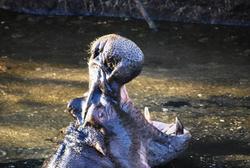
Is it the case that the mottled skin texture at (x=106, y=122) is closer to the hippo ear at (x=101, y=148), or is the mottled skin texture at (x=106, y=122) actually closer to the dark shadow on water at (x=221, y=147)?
the hippo ear at (x=101, y=148)

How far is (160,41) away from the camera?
30.3 feet

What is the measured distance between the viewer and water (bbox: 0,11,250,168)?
555cm

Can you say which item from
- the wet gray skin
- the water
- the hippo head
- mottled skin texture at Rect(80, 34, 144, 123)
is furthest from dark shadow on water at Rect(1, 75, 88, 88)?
mottled skin texture at Rect(80, 34, 144, 123)

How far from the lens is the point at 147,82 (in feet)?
23.9

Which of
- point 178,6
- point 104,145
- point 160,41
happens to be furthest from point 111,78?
point 178,6

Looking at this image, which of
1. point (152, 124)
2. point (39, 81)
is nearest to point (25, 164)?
point (152, 124)

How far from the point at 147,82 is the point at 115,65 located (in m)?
3.75

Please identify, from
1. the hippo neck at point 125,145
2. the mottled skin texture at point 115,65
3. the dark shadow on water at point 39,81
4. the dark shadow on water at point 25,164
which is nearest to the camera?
the mottled skin texture at point 115,65

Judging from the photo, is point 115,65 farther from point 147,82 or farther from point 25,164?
point 147,82

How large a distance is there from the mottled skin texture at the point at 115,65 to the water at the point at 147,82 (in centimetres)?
159

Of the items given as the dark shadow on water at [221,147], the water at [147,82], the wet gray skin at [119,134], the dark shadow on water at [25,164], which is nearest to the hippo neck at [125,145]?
the wet gray skin at [119,134]

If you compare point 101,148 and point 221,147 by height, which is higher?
point 101,148

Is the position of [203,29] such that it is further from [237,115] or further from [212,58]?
[237,115]

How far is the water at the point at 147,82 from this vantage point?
5555mm
